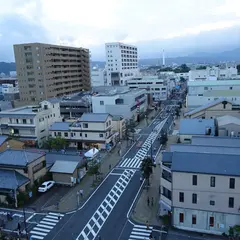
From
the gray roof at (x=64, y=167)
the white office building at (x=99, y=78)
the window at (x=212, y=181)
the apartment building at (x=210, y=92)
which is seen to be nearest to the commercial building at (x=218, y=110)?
the apartment building at (x=210, y=92)

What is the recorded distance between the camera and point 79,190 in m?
28.3

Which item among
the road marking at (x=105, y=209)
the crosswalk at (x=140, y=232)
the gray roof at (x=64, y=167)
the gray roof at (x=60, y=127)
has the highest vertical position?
the gray roof at (x=60, y=127)

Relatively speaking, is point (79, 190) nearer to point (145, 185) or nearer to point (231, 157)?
point (145, 185)

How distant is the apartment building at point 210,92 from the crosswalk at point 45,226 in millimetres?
45454

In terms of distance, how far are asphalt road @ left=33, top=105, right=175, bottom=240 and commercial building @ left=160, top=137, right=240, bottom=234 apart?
4.83m

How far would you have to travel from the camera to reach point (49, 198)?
1053 inches

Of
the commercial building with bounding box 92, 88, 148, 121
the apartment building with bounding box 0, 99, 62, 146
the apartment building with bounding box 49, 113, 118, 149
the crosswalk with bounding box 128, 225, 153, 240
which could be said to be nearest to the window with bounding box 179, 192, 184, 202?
the crosswalk with bounding box 128, 225, 153, 240

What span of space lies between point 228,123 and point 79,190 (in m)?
22.8

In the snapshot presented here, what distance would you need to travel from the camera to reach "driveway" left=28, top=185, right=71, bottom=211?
25.3m

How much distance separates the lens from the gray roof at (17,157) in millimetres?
26970

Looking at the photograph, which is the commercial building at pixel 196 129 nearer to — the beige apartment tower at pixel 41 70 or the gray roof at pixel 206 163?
the gray roof at pixel 206 163

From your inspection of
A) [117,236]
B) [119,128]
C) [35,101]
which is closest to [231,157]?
[117,236]

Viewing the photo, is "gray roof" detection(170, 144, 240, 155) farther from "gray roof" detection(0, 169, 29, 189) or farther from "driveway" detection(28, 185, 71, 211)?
"gray roof" detection(0, 169, 29, 189)

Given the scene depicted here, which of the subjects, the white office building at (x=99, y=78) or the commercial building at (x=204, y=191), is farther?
the white office building at (x=99, y=78)
